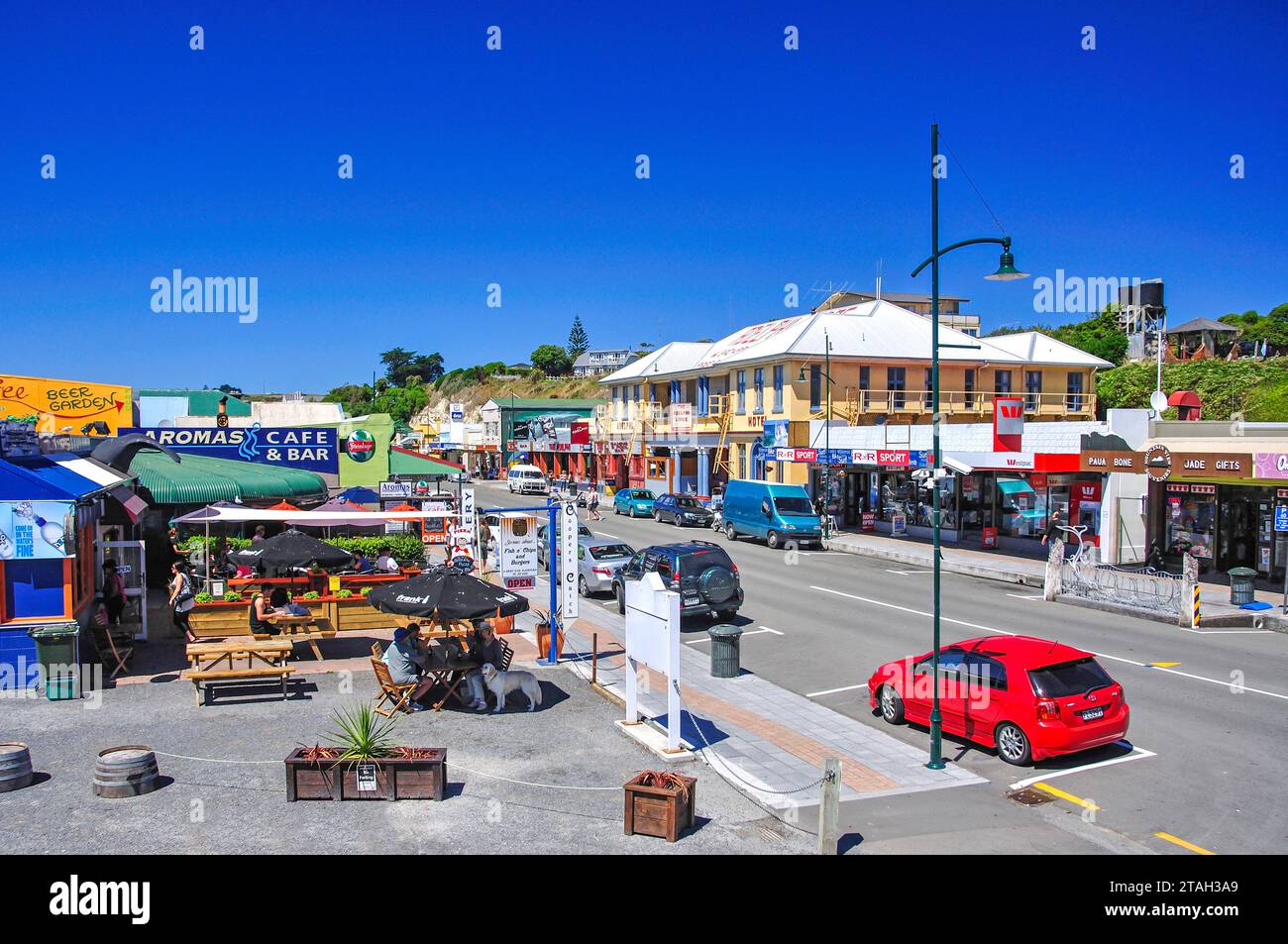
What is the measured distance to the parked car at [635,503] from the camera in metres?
50.2

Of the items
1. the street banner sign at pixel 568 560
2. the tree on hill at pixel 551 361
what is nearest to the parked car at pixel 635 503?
the street banner sign at pixel 568 560

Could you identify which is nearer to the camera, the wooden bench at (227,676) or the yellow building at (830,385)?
the wooden bench at (227,676)

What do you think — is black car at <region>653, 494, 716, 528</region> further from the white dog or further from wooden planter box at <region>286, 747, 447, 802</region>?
wooden planter box at <region>286, 747, 447, 802</region>

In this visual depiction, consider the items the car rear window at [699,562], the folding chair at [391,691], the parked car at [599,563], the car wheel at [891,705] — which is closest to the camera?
the folding chair at [391,691]

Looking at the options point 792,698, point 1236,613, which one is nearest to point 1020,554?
point 1236,613

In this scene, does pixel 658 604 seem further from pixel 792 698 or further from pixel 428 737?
pixel 792 698

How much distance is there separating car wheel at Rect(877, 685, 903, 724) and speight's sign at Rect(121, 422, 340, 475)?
24951 millimetres

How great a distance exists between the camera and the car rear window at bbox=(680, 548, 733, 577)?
70.6 ft

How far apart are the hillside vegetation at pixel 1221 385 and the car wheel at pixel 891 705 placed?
4282 cm

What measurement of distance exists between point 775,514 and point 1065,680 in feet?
80.4

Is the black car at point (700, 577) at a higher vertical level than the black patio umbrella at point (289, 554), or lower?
lower

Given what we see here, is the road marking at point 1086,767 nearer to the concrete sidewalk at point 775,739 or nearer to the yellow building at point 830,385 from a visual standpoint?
the concrete sidewalk at point 775,739

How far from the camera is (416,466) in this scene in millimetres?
40094

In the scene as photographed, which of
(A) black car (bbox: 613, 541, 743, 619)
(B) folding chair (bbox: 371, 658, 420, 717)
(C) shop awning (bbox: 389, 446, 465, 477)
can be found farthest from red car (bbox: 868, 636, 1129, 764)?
(C) shop awning (bbox: 389, 446, 465, 477)
